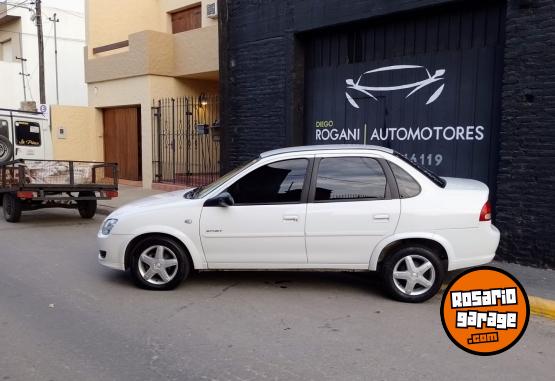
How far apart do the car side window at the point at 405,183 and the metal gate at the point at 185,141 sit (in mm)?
9018

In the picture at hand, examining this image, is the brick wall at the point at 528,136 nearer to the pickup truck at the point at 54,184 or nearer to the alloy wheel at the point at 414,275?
the alloy wheel at the point at 414,275

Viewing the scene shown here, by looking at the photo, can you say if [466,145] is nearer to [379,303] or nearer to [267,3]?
[379,303]

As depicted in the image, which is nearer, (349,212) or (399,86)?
(349,212)

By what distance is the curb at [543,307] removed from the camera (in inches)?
201

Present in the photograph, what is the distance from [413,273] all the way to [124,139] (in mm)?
13925

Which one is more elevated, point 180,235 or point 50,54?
point 50,54

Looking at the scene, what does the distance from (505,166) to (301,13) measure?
4715 millimetres

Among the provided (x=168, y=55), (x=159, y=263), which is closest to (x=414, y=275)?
(x=159, y=263)

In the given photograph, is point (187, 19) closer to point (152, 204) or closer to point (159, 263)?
point (152, 204)

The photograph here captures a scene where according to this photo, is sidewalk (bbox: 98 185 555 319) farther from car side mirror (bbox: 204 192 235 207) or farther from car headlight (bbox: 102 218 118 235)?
car headlight (bbox: 102 218 118 235)

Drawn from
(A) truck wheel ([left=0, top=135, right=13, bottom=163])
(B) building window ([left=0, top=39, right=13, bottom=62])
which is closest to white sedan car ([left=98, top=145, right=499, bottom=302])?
(A) truck wheel ([left=0, top=135, right=13, bottom=163])

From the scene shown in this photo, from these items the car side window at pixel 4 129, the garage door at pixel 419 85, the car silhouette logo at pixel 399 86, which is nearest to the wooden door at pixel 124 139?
the car side window at pixel 4 129

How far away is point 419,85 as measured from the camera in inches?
327

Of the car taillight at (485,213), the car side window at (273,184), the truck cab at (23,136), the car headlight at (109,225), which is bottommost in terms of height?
the car headlight at (109,225)
